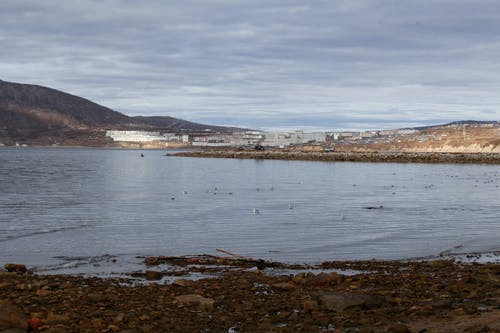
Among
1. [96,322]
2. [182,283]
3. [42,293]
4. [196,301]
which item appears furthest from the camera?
[182,283]

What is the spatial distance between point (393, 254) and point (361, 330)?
9435 millimetres

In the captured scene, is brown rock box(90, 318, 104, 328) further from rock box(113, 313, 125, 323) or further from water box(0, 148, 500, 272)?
water box(0, 148, 500, 272)

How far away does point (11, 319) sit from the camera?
9.16 metres

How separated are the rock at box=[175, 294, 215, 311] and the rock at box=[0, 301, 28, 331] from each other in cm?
266

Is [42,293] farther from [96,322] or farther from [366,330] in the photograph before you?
[366,330]

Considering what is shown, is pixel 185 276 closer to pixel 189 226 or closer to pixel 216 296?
pixel 216 296

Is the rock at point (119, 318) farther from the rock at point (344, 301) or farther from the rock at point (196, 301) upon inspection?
the rock at point (344, 301)

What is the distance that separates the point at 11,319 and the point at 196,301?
3.09 metres

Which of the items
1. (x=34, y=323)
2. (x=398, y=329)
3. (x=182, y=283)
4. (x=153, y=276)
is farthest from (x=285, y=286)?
(x=34, y=323)

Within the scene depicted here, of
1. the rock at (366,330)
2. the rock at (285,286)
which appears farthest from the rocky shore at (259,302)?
the rock at (366,330)

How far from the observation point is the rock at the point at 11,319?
9.06 m

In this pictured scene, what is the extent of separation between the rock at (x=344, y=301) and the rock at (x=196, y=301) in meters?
1.92

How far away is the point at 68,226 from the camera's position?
2430cm

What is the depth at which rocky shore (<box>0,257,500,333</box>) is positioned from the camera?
9.38 metres
